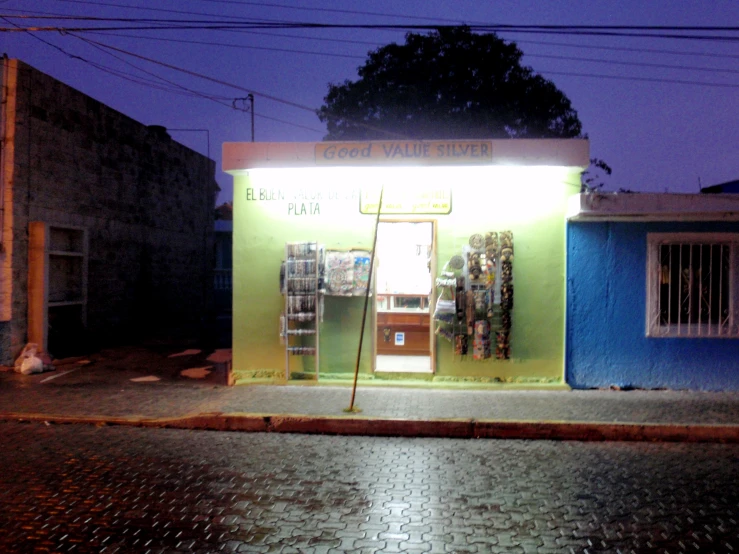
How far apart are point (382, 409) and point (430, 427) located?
2.87 ft

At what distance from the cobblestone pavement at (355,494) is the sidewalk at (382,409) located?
0.27 metres

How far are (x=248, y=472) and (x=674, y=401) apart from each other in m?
6.12

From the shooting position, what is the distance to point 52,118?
12.3 meters

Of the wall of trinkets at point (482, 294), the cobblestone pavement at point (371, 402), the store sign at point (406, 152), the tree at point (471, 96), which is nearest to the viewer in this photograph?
the cobblestone pavement at point (371, 402)

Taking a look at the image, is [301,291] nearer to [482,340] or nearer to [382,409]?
[382,409]

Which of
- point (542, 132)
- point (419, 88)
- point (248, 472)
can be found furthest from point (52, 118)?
point (542, 132)

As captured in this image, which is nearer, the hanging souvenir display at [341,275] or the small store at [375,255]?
the small store at [375,255]

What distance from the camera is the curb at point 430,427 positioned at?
25.1 ft

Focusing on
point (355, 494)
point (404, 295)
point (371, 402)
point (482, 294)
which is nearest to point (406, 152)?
point (482, 294)

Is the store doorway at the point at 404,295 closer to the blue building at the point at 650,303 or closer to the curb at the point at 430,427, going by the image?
the blue building at the point at 650,303

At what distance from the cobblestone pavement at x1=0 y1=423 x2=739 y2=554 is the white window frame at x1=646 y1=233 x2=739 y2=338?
8.85ft

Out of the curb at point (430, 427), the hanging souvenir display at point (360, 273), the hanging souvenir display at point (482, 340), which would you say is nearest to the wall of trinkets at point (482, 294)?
the hanging souvenir display at point (482, 340)

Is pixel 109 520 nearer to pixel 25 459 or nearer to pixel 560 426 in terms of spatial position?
pixel 25 459

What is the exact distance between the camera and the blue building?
32.0ft
